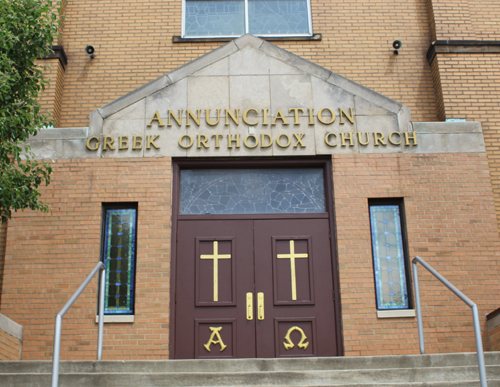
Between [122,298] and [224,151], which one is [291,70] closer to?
[224,151]

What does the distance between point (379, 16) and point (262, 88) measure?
3399 millimetres

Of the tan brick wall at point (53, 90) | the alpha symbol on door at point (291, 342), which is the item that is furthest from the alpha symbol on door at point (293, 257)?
the tan brick wall at point (53, 90)

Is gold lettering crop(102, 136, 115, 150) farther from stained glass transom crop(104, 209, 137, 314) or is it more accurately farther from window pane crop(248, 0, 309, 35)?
window pane crop(248, 0, 309, 35)

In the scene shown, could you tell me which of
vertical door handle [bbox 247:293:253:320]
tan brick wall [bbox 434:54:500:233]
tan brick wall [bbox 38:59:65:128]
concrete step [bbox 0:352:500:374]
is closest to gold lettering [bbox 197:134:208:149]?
vertical door handle [bbox 247:293:253:320]

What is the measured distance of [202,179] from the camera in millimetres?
8977

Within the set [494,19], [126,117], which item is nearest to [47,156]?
[126,117]

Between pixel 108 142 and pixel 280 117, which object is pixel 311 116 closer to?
pixel 280 117

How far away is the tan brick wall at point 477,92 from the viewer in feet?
32.3

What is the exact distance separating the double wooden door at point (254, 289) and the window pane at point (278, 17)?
13.5ft

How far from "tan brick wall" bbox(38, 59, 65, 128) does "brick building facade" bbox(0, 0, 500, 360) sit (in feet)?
0.20

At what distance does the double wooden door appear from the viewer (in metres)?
8.20

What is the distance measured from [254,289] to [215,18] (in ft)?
17.8

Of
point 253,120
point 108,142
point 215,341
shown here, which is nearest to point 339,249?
point 215,341

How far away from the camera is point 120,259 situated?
8516mm
